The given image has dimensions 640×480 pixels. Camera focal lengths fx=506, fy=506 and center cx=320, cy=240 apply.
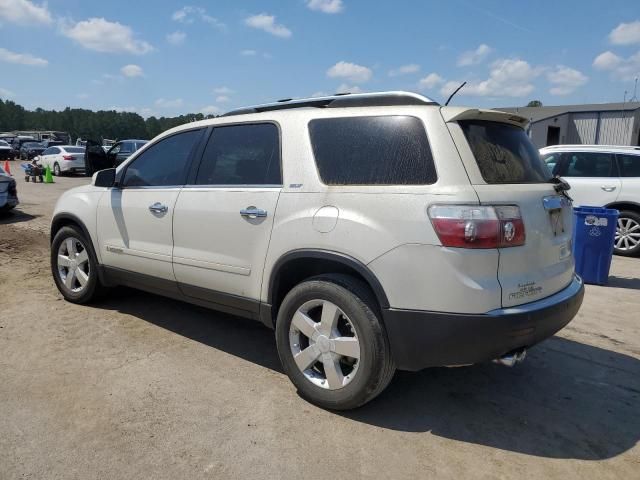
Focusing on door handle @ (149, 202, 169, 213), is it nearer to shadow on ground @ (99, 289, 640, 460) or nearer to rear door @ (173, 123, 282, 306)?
rear door @ (173, 123, 282, 306)

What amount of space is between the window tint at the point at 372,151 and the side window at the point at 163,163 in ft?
4.36

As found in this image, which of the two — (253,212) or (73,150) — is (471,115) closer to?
(253,212)

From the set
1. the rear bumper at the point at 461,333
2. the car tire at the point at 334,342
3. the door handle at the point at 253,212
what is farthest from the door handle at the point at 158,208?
the rear bumper at the point at 461,333

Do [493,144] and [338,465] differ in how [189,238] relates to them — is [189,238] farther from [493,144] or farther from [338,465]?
[493,144]

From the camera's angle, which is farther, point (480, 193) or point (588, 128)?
point (588, 128)

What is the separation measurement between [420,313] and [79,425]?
2.10m

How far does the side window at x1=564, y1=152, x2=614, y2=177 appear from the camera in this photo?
8703 millimetres

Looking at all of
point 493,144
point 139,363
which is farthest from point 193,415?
point 493,144

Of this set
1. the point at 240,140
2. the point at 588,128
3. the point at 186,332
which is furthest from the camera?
the point at 588,128

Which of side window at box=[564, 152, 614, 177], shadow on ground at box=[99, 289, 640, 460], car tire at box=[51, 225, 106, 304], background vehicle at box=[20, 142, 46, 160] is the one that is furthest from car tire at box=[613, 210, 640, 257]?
background vehicle at box=[20, 142, 46, 160]

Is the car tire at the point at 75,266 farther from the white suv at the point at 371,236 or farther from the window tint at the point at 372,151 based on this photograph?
the window tint at the point at 372,151

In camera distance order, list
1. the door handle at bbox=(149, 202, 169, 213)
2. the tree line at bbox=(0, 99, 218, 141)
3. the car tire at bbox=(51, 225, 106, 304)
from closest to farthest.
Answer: the door handle at bbox=(149, 202, 169, 213), the car tire at bbox=(51, 225, 106, 304), the tree line at bbox=(0, 99, 218, 141)

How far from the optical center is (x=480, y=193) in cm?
271

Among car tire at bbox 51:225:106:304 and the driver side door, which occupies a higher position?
the driver side door
